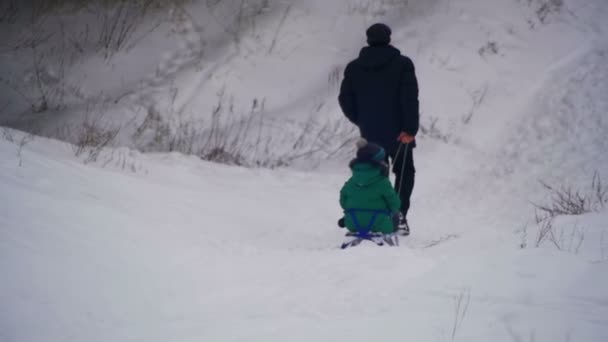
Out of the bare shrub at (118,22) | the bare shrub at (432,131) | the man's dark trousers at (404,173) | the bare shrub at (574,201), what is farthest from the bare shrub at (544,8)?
the bare shrub at (118,22)

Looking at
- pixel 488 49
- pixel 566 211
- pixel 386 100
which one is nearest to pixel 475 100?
pixel 488 49

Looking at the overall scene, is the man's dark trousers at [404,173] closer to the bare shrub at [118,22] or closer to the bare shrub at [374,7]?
the bare shrub at [374,7]

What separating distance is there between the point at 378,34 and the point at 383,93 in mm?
518

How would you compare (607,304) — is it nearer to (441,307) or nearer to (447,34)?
(441,307)

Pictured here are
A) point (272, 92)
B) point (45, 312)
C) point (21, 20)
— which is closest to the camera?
point (45, 312)

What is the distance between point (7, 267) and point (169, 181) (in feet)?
11.2

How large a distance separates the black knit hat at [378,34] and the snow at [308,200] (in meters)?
1.85

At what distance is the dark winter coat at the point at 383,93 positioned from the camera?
481 cm

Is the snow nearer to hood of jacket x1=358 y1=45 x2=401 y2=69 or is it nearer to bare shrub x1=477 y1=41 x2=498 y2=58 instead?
bare shrub x1=477 y1=41 x2=498 y2=58

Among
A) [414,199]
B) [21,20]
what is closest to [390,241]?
[414,199]

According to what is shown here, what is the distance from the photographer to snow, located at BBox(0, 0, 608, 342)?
2576 millimetres

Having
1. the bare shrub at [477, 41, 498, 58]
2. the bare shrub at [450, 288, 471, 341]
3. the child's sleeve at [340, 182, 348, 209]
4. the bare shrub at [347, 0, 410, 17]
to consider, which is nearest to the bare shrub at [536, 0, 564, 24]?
the bare shrub at [477, 41, 498, 58]

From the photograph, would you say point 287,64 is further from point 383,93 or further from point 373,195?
point 373,195

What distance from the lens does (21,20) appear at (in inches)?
400
